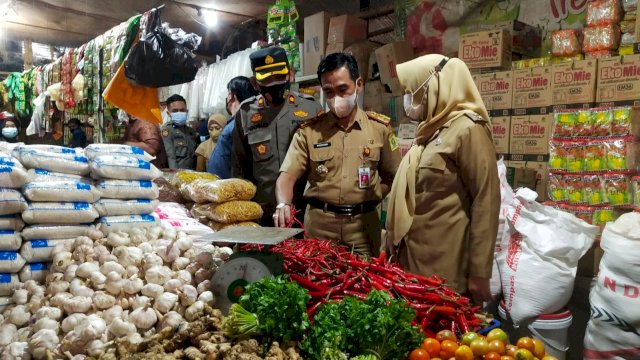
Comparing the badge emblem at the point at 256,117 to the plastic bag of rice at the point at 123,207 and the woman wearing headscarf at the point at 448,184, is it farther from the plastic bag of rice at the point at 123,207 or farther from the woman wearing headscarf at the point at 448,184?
the woman wearing headscarf at the point at 448,184

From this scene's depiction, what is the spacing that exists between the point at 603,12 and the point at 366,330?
132 inches

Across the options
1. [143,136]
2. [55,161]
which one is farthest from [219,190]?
[143,136]

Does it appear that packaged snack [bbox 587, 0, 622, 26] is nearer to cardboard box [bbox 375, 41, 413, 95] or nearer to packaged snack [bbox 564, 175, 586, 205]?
packaged snack [bbox 564, 175, 586, 205]

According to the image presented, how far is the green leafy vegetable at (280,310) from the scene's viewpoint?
4.17 feet

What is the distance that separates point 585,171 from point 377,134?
168 centimetres

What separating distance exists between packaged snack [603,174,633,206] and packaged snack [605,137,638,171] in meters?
0.06

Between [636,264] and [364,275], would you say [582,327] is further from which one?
[364,275]

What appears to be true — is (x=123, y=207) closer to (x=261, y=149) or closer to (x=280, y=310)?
(x=261, y=149)

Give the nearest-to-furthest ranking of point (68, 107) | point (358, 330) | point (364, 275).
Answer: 1. point (358, 330)
2. point (364, 275)
3. point (68, 107)

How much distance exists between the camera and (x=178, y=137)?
17.1ft

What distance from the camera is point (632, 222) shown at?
8.09 feet

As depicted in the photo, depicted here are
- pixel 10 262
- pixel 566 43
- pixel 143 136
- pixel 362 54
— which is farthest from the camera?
pixel 362 54

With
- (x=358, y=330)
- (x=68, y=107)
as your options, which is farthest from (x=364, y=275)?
(x=68, y=107)

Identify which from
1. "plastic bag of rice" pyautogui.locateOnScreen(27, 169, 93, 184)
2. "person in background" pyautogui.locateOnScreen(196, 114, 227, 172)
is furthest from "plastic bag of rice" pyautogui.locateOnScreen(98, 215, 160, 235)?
"person in background" pyautogui.locateOnScreen(196, 114, 227, 172)
